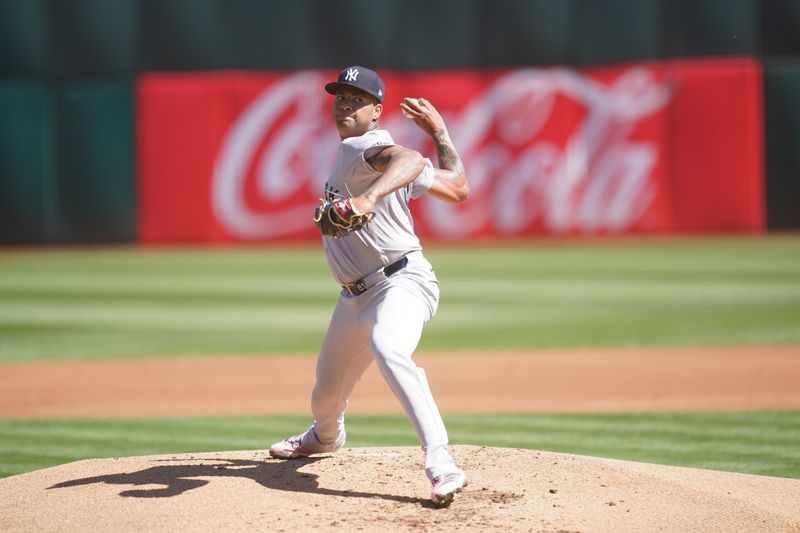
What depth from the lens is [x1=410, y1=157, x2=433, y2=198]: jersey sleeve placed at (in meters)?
4.65

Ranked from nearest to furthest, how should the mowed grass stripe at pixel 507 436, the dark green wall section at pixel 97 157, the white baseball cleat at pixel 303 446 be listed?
1. the white baseball cleat at pixel 303 446
2. the mowed grass stripe at pixel 507 436
3. the dark green wall section at pixel 97 157

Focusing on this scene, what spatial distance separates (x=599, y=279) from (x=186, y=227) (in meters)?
8.48

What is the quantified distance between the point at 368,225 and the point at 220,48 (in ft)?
56.4

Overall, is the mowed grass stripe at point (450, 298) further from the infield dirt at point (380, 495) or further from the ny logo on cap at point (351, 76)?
the ny logo on cap at point (351, 76)

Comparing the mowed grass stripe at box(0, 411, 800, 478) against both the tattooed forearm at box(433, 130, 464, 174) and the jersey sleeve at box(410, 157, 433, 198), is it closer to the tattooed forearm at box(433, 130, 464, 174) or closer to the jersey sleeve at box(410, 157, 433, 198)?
the tattooed forearm at box(433, 130, 464, 174)

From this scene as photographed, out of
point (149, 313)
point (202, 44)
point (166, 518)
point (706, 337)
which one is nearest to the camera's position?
point (166, 518)

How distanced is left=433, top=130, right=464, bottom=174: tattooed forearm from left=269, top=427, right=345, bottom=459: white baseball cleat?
1451 mm

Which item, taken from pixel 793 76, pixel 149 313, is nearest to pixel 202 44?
pixel 149 313

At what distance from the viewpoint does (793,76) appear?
67.5 feet

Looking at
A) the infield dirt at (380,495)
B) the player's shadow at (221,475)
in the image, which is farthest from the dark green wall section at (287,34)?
the player's shadow at (221,475)

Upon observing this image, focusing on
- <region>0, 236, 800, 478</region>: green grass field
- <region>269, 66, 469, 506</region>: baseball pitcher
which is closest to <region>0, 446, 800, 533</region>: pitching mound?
<region>269, 66, 469, 506</region>: baseball pitcher

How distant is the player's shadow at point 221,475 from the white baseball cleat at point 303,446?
44mm

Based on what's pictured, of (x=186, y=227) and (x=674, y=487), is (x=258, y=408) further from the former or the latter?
(x=186, y=227)

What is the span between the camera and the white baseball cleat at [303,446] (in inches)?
211
